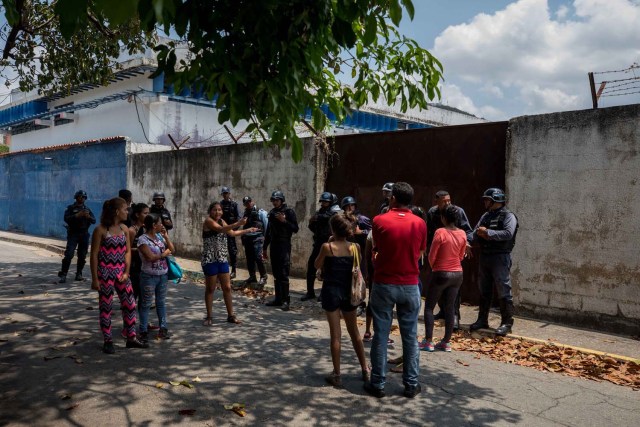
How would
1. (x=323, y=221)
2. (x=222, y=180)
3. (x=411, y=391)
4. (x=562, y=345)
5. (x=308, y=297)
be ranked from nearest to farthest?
1. (x=411, y=391)
2. (x=562, y=345)
3. (x=323, y=221)
4. (x=308, y=297)
5. (x=222, y=180)

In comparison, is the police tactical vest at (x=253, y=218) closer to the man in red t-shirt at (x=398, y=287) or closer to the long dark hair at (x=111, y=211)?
the long dark hair at (x=111, y=211)

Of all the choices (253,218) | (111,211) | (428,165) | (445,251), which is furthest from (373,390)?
(253,218)

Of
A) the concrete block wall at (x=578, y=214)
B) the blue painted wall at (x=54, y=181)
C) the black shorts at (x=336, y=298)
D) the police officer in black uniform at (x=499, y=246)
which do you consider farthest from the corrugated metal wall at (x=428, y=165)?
the blue painted wall at (x=54, y=181)

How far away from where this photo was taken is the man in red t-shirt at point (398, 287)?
4.68m

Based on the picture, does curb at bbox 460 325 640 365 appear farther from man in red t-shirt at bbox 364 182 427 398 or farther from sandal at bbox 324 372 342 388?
sandal at bbox 324 372 342 388

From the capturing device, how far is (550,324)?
7.51m

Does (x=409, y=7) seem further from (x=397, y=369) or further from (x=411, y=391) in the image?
(x=397, y=369)

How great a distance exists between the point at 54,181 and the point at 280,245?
16.0 metres

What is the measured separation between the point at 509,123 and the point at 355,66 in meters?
2.82

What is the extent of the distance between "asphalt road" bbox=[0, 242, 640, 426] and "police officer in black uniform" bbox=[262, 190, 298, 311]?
142 centimetres

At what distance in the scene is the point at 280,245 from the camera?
8.62 m

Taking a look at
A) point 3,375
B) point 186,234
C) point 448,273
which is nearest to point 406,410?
point 448,273

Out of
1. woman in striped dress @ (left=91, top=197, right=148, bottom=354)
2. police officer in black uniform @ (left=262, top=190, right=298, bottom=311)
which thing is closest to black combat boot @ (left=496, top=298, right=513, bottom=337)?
police officer in black uniform @ (left=262, top=190, right=298, bottom=311)

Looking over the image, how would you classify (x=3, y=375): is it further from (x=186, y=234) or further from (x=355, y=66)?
(x=186, y=234)
